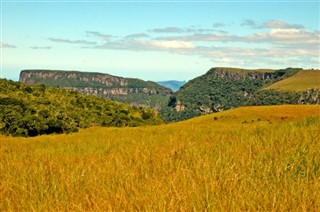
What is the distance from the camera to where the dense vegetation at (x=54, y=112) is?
208ft

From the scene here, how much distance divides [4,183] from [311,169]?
3893 mm

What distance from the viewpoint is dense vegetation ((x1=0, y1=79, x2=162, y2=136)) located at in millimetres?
63469

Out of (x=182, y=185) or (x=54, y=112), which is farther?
(x=54, y=112)

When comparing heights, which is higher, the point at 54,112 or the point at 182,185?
the point at 182,185

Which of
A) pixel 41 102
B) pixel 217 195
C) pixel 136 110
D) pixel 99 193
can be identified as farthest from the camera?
pixel 136 110

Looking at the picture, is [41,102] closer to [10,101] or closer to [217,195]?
[10,101]

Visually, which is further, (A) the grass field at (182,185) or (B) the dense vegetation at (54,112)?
(B) the dense vegetation at (54,112)

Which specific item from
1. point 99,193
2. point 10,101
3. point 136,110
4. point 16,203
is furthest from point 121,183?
point 136,110

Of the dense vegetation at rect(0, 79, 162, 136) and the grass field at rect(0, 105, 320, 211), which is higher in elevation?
the grass field at rect(0, 105, 320, 211)

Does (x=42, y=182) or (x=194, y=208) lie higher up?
(x=194, y=208)

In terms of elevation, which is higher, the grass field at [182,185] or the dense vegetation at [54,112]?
the grass field at [182,185]

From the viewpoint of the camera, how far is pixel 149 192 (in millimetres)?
3959

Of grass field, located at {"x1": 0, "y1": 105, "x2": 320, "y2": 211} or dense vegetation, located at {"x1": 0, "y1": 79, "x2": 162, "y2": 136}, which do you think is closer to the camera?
grass field, located at {"x1": 0, "y1": 105, "x2": 320, "y2": 211}

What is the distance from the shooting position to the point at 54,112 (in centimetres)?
6919
